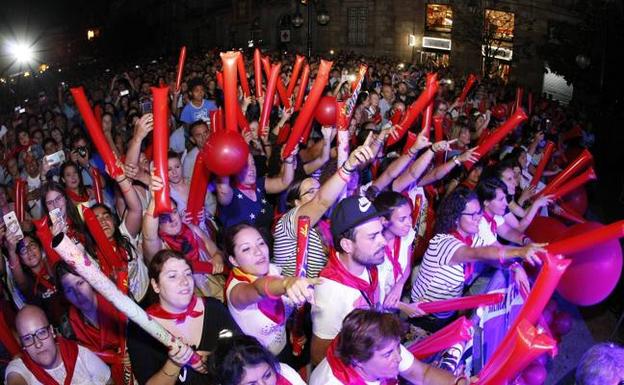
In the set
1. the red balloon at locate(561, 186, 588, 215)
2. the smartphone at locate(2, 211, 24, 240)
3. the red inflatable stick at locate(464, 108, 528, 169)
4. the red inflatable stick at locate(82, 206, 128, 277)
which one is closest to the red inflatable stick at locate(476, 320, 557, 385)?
the red inflatable stick at locate(82, 206, 128, 277)

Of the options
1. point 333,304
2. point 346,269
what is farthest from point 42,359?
point 346,269

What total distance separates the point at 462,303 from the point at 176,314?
170 cm

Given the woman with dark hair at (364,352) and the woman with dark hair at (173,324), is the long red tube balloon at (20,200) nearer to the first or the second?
the woman with dark hair at (173,324)

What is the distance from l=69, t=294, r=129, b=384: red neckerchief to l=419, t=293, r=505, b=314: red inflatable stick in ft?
6.17

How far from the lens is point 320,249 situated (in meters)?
3.77

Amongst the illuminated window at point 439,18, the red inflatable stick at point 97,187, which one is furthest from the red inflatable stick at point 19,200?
the illuminated window at point 439,18

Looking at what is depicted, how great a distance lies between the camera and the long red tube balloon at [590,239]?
244 cm

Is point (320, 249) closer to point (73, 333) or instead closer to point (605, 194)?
point (73, 333)

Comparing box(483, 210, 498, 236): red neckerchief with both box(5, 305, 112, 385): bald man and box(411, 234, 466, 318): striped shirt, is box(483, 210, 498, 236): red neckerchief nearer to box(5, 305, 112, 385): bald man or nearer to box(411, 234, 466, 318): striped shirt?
box(411, 234, 466, 318): striped shirt

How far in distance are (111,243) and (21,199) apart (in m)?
1.44

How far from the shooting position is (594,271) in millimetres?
3670

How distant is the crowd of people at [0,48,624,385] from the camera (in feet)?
8.02

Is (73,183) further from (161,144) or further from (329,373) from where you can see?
(329,373)

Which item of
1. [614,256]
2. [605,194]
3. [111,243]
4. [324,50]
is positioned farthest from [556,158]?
[324,50]
